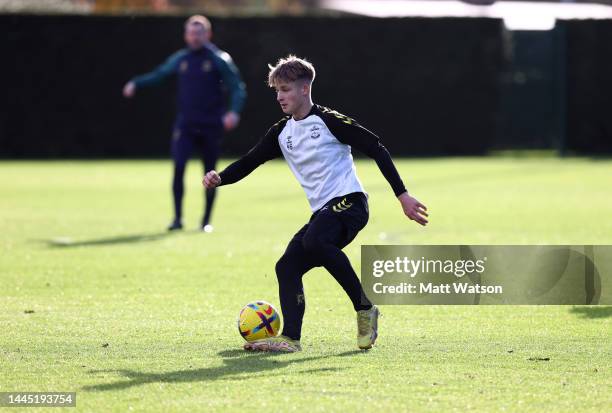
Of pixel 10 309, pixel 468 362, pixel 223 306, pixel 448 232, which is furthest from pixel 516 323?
pixel 448 232

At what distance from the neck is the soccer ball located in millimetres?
1159

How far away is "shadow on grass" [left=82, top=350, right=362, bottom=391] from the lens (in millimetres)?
6066

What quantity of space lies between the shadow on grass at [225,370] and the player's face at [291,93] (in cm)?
145

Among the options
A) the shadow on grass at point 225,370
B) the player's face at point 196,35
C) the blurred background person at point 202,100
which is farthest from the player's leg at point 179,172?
the shadow on grass at point 225,370

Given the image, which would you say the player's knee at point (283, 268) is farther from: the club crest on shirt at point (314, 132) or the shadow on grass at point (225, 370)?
the club crest on shirt at point (314, 132)

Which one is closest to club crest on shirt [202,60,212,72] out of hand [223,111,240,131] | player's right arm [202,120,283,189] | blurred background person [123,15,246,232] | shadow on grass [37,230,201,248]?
blurred background person [123,15,246,232]

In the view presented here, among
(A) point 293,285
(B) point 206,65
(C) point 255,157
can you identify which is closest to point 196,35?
(B) point 206,65

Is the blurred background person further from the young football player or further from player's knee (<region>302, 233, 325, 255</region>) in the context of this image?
player's knee (<region>302, 233, 325, 255</region>)

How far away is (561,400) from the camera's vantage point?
5.68 metres

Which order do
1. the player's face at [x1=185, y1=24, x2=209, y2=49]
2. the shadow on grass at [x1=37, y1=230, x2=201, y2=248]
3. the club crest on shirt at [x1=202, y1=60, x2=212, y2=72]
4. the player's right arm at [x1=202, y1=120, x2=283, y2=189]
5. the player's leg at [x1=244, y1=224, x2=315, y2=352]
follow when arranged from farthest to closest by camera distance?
the club crest on shirt at [x1=202, y1=60, x2=212, y2=72]
the player's face at [x1=185, y1=24, x2=209, y2=49]
the shadow on grass at [x1=37, y1=230, x2=201, y2=248]
the player's right arm at [x1=202, y1=120, x2=283, y2=189]
the player's leg at [x1=244, y1=224, x2=315, y2=352]

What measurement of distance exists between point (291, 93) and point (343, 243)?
943mm

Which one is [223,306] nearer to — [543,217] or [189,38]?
[189,38]

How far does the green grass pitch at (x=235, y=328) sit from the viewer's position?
5828mm

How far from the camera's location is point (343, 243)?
23.9 feet
